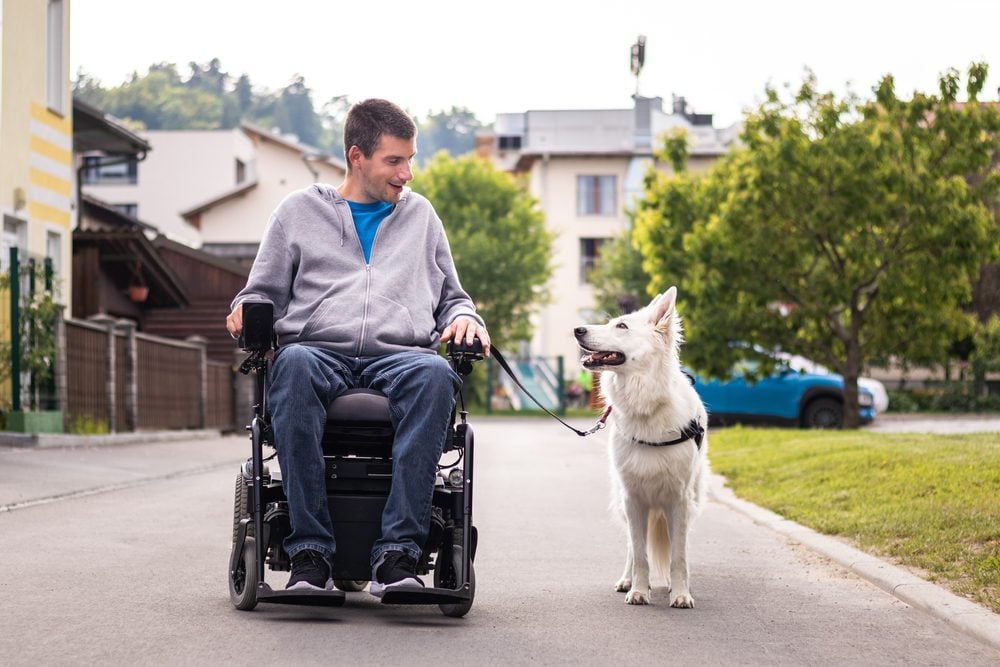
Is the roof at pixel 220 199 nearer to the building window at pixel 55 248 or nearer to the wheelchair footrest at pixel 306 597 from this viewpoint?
the building window at pixel 55 248

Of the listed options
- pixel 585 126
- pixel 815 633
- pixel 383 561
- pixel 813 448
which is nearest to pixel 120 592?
pixel 383 561

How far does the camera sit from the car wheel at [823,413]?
1158 inches

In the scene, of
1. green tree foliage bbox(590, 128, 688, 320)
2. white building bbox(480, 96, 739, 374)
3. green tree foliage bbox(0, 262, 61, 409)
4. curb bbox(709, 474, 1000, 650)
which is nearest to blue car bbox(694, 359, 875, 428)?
green tree foliage bbox(0, 262, 61, 409)

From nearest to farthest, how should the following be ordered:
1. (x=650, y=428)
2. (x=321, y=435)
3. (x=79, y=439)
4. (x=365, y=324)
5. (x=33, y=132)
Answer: (x=321, y=435), (x=365, y=324), (x=650, y=428), (x=79, y=439), (x=33, y=132)

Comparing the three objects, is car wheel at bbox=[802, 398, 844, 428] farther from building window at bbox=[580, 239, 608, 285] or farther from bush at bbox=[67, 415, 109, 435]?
building window at bbox=[580, 239, 608, 285]

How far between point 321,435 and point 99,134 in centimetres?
2635

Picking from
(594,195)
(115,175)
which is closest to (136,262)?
(594,195)

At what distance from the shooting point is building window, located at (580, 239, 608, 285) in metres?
62.6

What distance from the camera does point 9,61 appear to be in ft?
68.4

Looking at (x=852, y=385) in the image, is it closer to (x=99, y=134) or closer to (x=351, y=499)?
(x=99, y=134)

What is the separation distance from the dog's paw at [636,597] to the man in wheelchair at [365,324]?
1.37m

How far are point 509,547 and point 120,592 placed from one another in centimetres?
310

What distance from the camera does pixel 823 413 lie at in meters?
29.6

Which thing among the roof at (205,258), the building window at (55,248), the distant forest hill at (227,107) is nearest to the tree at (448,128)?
the distant forest hill at (227,107)
